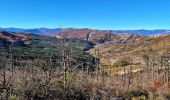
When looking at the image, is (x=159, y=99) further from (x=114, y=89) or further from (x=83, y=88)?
(x=114, y=89)

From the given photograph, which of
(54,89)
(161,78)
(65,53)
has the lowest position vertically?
(161,78)

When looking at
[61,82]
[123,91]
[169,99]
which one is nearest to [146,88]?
[123,91]

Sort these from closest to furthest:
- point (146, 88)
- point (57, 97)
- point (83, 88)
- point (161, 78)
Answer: point (57, 97), point (83, 88), point (146, 88), point (161, 78)

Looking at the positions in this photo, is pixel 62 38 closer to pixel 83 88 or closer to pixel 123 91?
pixel 83 88

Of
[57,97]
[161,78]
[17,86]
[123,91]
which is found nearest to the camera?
[17,86]

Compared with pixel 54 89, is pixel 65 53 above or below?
above

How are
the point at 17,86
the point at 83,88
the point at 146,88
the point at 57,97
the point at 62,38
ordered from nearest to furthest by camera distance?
the point at 62,38 → the point at 17,86 → the point at 57,97 → the point at 83,88 → the point at 146,88

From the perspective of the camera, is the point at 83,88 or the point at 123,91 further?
the point at 123,91

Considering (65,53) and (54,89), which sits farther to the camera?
(54,89)

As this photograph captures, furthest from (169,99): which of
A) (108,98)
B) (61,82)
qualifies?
(61,82)
